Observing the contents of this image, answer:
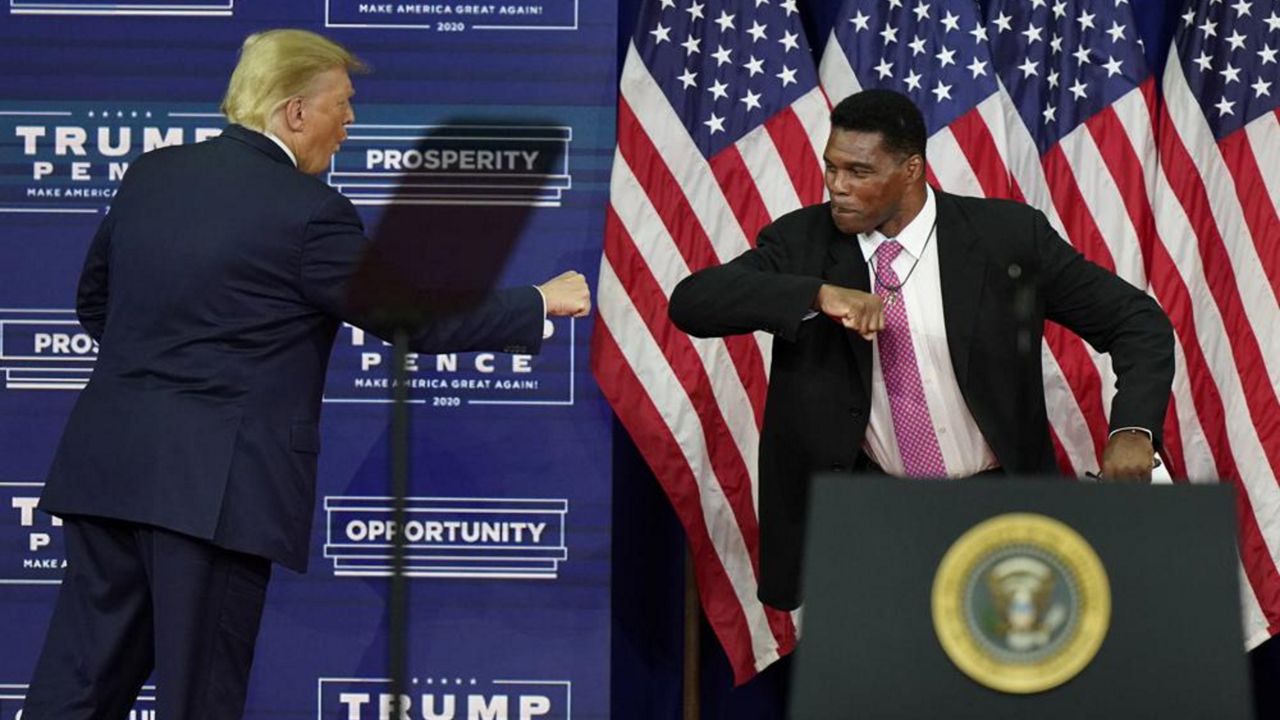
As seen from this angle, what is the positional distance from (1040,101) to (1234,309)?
0.81 metres

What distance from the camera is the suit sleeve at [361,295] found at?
3635mm

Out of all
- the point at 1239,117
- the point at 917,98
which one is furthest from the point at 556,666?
the point at 1239,117

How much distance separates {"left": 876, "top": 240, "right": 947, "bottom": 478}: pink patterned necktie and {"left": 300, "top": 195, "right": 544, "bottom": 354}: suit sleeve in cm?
90

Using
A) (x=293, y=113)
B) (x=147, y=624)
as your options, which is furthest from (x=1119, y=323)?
(x=147, y=624)

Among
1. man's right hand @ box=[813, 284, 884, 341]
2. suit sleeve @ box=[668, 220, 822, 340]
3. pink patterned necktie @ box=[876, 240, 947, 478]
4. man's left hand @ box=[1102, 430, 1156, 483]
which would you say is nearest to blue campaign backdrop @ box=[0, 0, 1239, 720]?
suit sleeve @ box=[668, 220, 822, 340]

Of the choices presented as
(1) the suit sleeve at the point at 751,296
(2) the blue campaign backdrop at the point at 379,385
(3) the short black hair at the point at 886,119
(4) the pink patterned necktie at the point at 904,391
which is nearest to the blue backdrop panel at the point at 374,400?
(2) the blue campaign backdrop at the point at 379,385

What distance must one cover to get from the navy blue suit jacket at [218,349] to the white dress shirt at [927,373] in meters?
1.00

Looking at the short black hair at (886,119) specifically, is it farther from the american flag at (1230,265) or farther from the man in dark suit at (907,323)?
the american flag at (1230,265)

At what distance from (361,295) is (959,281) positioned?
1.54m

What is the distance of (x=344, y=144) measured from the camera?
16.4 ft

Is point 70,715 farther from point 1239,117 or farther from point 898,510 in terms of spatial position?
point 1239,117

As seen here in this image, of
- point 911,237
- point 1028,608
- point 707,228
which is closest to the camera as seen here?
point 1028,608

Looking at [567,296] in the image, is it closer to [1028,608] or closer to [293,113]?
[293,113]

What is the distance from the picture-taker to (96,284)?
399 centimetres
